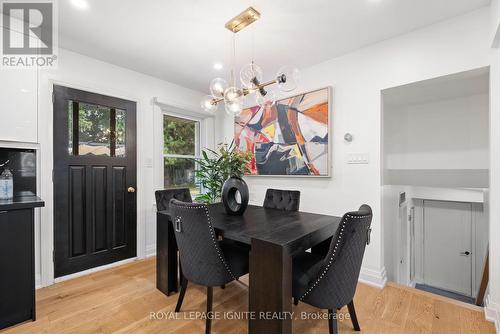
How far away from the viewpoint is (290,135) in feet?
10.3

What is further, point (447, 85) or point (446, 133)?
point (446, 133)

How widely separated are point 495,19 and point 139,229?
13.6 ft

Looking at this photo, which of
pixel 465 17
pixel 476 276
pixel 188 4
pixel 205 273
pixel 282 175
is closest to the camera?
pixel 205 273

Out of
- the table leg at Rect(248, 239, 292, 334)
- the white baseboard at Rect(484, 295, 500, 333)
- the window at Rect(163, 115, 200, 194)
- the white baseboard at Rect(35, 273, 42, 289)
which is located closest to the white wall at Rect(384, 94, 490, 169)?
the white baseboard at Rect(484, 295, 500, 333)

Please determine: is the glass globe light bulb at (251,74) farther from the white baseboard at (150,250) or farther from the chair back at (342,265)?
the white baseboard at (150,250)

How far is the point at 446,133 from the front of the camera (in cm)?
297

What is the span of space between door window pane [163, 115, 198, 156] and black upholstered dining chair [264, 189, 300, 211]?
6.23ft

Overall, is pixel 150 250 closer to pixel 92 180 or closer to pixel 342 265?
pixel 92 180

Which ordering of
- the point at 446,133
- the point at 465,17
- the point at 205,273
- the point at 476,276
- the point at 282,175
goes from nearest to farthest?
1. the point at 205,273
2. the point at 465,17
3. the point at 446,133
4. the point at 282,175
5. the point at 476,276

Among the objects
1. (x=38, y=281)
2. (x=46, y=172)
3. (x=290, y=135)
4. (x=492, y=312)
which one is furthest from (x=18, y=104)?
(x=492, y=312)

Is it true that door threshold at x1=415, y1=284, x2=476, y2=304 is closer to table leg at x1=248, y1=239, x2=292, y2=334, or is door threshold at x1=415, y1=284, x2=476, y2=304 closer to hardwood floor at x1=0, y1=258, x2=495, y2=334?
hardwood floor at x1=0, y1=258, x2=495, y2=334

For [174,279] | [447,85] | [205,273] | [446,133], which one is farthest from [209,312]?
[446,133]

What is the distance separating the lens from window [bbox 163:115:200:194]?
12.0 feet

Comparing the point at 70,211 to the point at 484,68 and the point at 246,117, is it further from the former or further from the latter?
the point at 484,68
